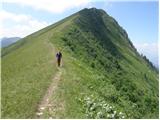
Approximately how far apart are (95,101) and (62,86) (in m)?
4.63

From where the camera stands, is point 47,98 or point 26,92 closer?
point 47,98

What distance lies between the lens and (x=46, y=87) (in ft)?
92.5

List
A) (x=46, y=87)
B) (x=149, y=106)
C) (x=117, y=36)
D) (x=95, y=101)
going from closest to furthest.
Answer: (x=95, y=101) < (x=46, y=87) < (x=149, y=106) < (x=117, y=36)

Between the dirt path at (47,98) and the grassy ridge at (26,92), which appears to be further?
the grassy ridge at (26,92)

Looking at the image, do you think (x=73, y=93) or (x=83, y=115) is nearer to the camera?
(x=83, y=115)

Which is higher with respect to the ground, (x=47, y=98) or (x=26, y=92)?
(x=26, y=92)

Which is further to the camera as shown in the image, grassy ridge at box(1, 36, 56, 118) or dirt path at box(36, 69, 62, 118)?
grassy ridge at box(1, 36, 56, 118)

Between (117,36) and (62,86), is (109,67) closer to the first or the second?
(62,86)

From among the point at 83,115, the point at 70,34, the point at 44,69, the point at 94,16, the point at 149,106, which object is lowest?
the point at 149,106

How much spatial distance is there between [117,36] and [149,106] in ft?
246

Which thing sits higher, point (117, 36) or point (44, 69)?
point (117, 36)

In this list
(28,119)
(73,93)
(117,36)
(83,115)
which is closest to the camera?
(28,119)

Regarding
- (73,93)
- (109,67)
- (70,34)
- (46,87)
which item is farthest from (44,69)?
(70,34)

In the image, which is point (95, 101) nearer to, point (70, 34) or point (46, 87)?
point (46, 87)
